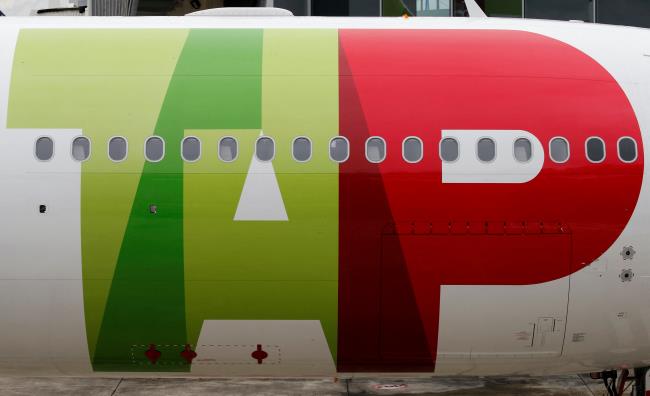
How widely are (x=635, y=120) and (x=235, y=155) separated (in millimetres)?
4110

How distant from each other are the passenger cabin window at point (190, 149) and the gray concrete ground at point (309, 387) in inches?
240

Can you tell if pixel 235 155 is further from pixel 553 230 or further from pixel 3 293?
pixel 553 230

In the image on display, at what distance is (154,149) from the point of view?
27.1ft

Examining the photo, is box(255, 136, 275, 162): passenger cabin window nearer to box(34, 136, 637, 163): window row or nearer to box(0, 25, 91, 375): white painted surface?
box(34, 136, 637, 163): window row

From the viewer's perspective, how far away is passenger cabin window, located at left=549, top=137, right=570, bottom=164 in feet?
27.4

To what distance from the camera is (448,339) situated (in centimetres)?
846

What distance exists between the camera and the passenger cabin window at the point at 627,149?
847cm

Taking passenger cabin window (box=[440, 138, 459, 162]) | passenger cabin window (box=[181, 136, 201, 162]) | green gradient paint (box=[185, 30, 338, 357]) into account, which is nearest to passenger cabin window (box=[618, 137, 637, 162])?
passenger cabin window (box=[440, 138, 459, 162])

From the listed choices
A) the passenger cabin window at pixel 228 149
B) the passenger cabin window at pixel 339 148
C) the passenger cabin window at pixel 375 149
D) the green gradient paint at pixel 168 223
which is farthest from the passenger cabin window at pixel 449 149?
the passenger cabin window at pixel 228 149

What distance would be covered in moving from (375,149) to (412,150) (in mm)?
370

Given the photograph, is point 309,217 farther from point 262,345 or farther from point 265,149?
point 262,345

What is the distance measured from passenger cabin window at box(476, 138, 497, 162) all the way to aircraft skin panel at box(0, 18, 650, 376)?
88 millimetres

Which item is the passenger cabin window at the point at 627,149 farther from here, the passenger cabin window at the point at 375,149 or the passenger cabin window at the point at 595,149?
the passenger cabin window at the point at 375,149

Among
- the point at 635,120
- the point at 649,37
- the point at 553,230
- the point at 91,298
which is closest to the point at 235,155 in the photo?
the point at 91,298
